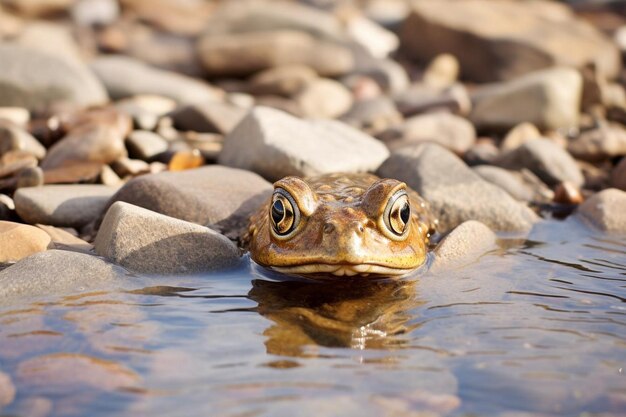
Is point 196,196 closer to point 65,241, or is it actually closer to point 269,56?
point 65,241

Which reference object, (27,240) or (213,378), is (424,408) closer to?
(213,378)

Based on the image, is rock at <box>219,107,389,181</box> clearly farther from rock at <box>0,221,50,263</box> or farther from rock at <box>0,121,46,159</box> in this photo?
rock at <box>0,221,50,263</box>

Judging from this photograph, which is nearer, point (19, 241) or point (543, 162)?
point (19, 241)

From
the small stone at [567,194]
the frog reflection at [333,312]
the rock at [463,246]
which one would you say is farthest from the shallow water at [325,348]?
the small stone at [567,194]

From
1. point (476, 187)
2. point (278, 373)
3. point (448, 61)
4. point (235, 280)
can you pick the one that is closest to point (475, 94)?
point (448, 61)

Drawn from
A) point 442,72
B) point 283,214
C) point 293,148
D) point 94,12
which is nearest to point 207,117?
point 293,148

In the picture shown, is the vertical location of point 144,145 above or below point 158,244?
above

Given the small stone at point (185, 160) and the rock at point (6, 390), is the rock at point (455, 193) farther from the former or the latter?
the rock at point (6, 390)
